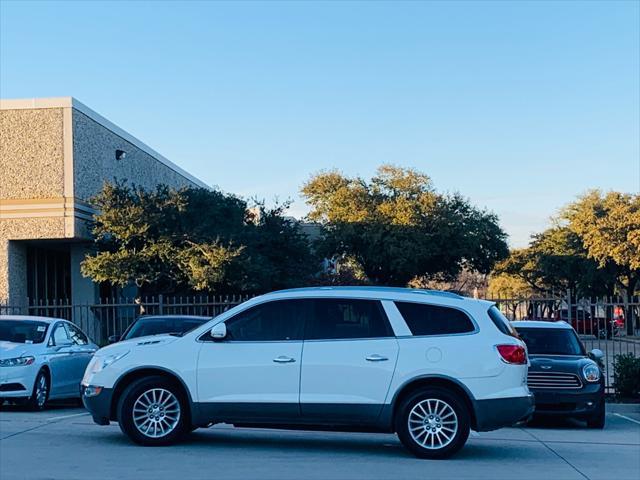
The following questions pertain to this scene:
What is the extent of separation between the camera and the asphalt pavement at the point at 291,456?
28.9 ft

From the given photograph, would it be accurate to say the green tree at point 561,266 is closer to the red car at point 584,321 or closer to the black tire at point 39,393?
the red car at point 584,321

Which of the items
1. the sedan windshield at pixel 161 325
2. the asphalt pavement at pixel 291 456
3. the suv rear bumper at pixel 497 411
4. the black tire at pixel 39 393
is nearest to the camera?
the asphalt pavement at pixel 291 456

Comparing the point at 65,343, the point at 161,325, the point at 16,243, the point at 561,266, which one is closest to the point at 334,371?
the point at 161,325

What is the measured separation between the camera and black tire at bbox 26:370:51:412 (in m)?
14.3

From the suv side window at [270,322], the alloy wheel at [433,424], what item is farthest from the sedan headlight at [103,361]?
the alloy wheel at [433,424]

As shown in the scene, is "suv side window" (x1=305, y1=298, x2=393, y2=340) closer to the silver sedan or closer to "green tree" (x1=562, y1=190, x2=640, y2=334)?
the silver sedan

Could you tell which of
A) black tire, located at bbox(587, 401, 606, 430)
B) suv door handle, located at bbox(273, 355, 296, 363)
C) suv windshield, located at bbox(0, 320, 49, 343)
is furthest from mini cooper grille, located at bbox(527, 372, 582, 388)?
suv windshield, located at bbox(0, 320, 49, 343)

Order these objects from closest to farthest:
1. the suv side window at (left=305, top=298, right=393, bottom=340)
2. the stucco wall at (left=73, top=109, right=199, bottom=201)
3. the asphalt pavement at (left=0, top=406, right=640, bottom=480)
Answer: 1. the asphalt pavement at (left=0, top=406, right=640, bottom=480)
2. the suv side window at (left=305, top=298, right=393, bottom=340)
3. the stucco wall at (left=73, top=109, right=199, bottom=201)

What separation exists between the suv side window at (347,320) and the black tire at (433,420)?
0.78m

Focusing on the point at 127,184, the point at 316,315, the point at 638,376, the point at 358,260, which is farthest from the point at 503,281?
the point at 316,315

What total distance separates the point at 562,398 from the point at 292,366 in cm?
540

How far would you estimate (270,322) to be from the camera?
10031mm

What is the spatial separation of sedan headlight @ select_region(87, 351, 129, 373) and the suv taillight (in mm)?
4243

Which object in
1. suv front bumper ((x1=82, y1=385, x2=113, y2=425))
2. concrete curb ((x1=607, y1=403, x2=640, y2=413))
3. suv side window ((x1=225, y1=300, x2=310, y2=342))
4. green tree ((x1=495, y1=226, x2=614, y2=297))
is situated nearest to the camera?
suv side window ((x1=225, y1=300, x2=310, y2=342))
